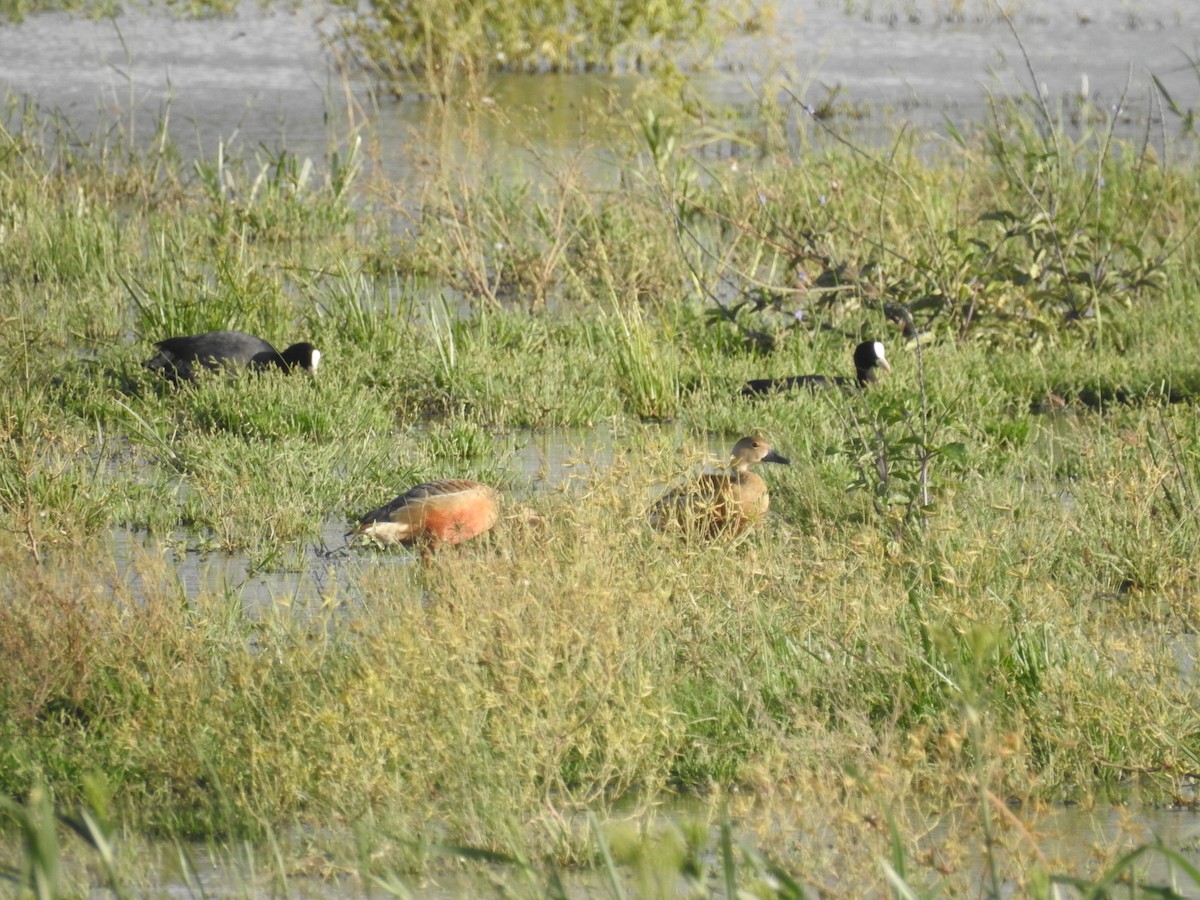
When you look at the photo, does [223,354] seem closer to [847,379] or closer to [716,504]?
[847,379]

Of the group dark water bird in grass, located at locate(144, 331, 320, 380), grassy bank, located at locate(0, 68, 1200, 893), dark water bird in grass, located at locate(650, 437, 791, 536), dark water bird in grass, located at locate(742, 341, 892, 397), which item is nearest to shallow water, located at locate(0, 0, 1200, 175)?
grassy bank, located at locate(0, 68, 1200, 893)

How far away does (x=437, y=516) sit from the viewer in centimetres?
576

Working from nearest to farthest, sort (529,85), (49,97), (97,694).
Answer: (97,694) → (49,97) → (529,85)

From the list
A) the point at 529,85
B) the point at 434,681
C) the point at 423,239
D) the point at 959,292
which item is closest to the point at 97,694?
the point at 434,681

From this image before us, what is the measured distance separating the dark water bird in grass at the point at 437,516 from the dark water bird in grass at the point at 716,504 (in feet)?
2.03

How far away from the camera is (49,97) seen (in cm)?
2044

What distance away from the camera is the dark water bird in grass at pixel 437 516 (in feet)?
18.9

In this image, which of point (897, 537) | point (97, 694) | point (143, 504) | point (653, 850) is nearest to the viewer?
point (653, 850)

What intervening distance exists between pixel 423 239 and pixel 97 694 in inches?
273

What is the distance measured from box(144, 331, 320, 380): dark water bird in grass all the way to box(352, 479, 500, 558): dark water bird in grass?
2.39m

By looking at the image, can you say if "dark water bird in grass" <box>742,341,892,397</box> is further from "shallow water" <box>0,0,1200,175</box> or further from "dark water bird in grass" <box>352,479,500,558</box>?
"shallow water" <box>0,0,1200,175</box>

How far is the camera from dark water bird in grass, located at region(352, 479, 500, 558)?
18.9 ft

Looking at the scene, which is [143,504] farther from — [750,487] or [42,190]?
[42,190]

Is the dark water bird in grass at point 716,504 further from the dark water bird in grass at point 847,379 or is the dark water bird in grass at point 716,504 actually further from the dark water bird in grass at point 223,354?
the dark water bird in grass at point 223,354
